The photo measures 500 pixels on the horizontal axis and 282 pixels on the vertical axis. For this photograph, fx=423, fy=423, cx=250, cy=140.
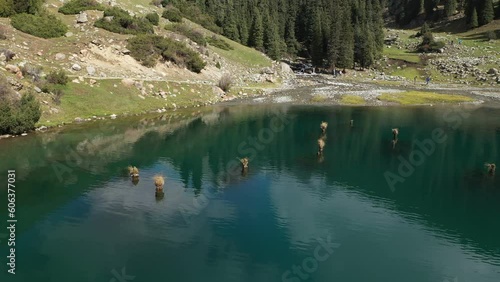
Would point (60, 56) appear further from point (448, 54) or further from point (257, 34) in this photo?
point (448, 54)

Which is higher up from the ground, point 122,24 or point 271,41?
point 271,41

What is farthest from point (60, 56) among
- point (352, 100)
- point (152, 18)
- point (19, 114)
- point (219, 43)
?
point (352, 100)

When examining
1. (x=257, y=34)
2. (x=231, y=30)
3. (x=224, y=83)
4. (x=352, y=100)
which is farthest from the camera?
(x=231, y=30)

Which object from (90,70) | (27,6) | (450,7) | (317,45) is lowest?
(90,70)

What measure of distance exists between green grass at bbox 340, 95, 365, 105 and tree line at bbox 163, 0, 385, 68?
43.5 meters

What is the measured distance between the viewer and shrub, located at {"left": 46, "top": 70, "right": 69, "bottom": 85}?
6750 centimetres

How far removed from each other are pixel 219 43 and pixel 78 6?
4029 cm

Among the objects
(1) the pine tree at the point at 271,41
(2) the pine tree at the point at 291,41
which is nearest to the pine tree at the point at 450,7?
(2) the pine tree at the point at 291,41

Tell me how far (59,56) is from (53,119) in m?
21.5

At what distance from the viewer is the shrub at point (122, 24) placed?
92.9 meters

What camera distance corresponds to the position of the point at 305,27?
550 feet

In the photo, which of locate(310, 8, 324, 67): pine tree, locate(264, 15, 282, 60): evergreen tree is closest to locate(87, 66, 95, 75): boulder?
locate(264, 15, 282, 60): evergreen tree

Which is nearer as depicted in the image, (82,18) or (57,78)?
(57,78)

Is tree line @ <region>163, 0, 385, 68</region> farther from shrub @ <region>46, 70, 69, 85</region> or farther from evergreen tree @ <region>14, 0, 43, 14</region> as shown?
shrub @ <region>46, 70, 69, 85</region>
